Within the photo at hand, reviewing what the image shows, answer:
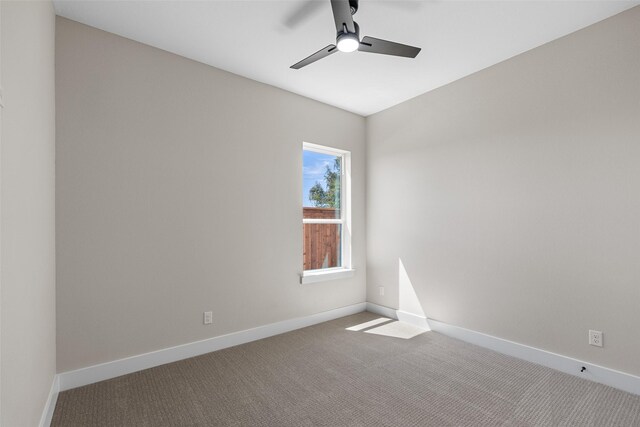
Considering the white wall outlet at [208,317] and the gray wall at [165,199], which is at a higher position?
the gray wall at [165,199]

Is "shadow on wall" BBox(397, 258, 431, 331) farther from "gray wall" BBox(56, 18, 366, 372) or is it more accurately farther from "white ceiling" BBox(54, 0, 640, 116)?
"white ceiling" BBox(54, 0, 640, 116)

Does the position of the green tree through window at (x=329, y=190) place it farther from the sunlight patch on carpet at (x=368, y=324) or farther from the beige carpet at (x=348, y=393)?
the beige carpet at (x=348, y=393)

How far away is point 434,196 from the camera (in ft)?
11.7

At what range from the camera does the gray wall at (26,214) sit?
48.0 inches

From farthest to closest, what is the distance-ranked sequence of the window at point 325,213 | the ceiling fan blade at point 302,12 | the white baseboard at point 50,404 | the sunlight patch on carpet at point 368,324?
the window at point 325,213, the sunlight patch on carpet at point 368,324, the ceiling fan blade at point 302,12, the white baseboard at point 50,404

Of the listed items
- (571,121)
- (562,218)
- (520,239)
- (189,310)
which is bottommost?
(189,310)

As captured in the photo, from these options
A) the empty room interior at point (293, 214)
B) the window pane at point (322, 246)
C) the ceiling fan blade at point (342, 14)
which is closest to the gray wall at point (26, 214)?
the empty room interior at point (293, 214)

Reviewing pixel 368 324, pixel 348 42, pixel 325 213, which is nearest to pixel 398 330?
pixel 368 324

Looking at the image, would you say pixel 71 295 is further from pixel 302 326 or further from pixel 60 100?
pixel 302 326

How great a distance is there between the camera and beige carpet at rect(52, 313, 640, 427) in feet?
6.49

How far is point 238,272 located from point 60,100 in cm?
199

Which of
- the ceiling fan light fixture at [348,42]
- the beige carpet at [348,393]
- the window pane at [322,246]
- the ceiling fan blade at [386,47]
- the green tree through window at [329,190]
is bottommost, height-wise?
the beige carpet at [348,393]

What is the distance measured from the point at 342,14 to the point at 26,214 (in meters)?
1.91

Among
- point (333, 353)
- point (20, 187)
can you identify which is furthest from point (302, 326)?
point (20, 187)
